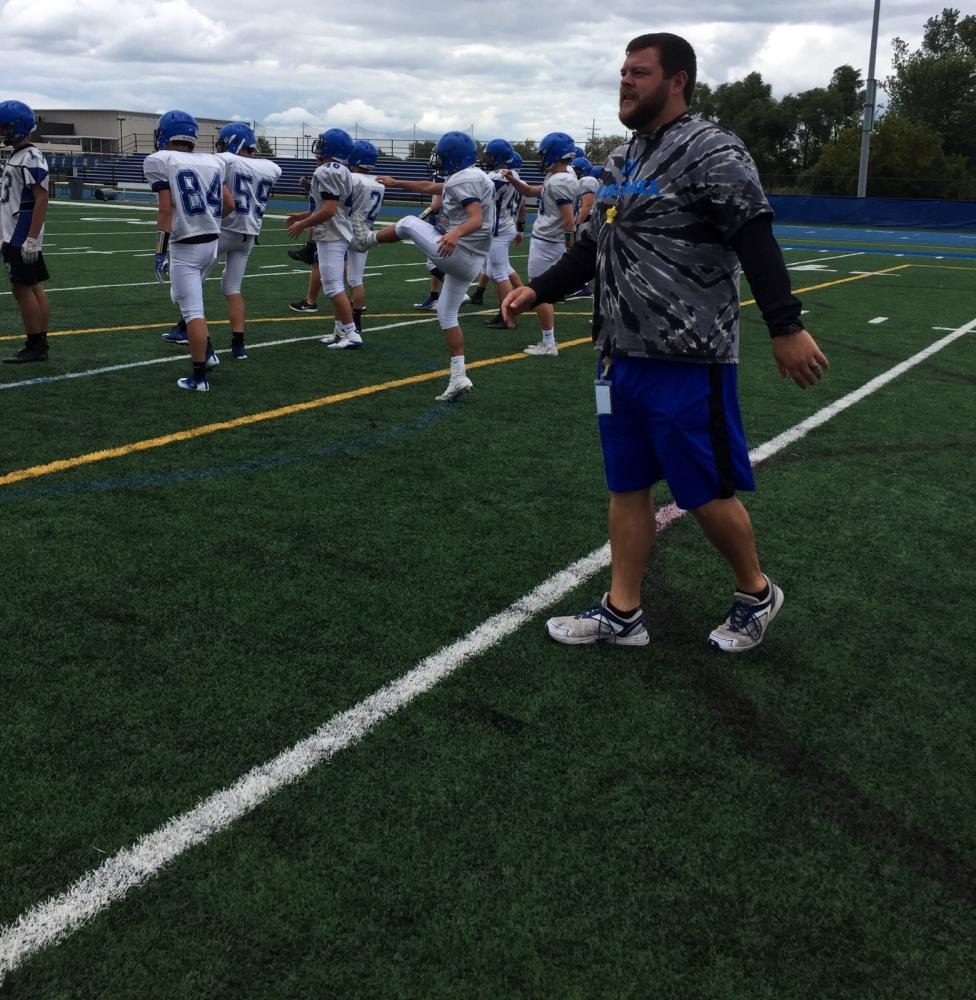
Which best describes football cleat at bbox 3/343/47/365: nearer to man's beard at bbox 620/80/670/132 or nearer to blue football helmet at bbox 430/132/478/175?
blue football helmet at bbox 430/132/478/175

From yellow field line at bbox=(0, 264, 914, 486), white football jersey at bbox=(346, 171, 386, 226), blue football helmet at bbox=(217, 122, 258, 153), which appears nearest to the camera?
yellow field line at bbox=(0, 264, 914, 486)

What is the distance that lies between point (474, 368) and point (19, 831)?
21.1 ft

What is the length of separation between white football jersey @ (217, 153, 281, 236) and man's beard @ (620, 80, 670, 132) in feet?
18.4

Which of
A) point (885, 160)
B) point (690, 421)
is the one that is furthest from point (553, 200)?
point (885, 160)

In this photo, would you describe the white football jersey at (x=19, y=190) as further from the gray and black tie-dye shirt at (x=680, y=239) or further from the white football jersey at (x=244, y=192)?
the gray and black tie-dye shirt at (x=680, y=239)

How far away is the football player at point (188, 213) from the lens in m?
6.88

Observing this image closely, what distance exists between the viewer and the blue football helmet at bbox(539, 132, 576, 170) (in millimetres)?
9594

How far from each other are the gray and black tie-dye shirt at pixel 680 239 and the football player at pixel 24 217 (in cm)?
602

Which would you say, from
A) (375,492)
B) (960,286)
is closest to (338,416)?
(375,492)

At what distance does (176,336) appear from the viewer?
9000mm

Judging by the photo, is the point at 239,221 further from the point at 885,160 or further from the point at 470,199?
the point at 885,160

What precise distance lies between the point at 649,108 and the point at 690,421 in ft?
3.29

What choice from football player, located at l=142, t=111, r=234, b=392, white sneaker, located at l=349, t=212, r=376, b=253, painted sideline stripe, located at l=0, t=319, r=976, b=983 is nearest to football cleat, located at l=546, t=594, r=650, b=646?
painted sideline stripe, located at l=0, t=319, r=976, b=983

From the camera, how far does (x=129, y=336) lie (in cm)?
919
